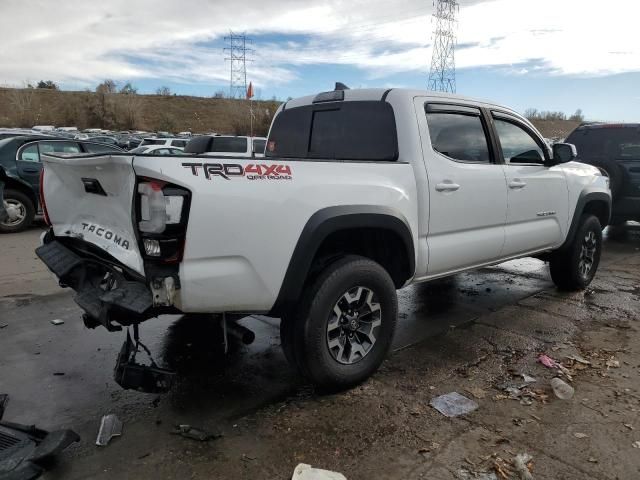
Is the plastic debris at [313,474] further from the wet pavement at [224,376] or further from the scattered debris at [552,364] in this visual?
the scattered debris at [552,364]

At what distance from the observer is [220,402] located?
3.26 m

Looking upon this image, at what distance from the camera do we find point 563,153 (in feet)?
16.0

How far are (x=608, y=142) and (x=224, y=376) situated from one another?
319 inches

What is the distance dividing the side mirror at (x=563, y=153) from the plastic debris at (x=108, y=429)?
172 inches

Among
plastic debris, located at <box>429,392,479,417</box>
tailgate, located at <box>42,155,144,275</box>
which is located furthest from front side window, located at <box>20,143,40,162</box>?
plastic debris, located at <box>429,392,479,417</box>

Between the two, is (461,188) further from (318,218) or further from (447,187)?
(318,218)

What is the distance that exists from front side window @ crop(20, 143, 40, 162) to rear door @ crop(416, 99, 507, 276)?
8.68 m

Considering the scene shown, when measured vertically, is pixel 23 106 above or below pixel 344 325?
above

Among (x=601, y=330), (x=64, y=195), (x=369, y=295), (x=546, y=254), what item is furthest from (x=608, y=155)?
(x=64, y=195)

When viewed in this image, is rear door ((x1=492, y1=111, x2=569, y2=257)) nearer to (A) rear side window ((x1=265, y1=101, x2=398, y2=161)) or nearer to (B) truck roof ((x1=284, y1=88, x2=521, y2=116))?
(B) truck roof ((x1=284, y1=88, x2=521, y2=116))

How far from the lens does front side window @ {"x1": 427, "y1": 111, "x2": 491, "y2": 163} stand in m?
3.86

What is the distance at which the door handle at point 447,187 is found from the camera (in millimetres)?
3697

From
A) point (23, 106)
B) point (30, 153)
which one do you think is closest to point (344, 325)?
point (30, 153)

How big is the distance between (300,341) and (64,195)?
6.13 ft
